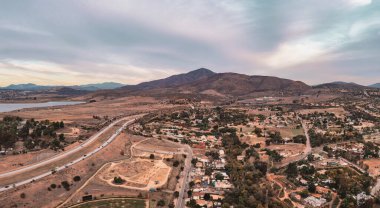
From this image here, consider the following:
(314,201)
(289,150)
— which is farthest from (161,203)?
(289,150)

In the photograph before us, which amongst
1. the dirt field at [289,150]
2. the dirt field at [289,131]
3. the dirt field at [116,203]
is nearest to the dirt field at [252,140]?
the dirt field at [289,150]

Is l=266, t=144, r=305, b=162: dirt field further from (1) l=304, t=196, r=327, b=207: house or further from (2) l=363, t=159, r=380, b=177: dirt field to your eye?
(1) l=304, t=196, r=327, b=207: house

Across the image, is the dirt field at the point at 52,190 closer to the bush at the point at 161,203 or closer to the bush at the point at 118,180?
the bush at the point at 118,180

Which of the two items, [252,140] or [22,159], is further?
[252,140]

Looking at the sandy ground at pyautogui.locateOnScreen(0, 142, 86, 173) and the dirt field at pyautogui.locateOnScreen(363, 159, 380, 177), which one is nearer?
the sandy ground at pyautogui.locateOnScreen(0, 142, 86, 173)

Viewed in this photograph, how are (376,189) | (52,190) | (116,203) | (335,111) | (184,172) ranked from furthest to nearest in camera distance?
(335,111), (184,172), (376,189), (52,190), (116,203)

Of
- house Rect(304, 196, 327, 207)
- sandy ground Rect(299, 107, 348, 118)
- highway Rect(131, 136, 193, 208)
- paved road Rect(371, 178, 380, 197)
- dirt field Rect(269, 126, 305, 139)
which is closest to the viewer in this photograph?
house Rect(304, 196, 327, 207)

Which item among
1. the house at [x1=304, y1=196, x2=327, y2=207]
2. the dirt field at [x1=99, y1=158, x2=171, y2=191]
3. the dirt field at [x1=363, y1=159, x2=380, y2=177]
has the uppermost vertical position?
the dirt field at [x1=99, y1=158, x2=171, y2=191]

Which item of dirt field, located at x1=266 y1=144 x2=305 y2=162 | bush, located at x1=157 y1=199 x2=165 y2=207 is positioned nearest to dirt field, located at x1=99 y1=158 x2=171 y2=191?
bush, located at x1=157 y1=199 x2=165 y2=207

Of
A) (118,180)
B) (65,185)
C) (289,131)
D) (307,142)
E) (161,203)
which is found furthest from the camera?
(289,131)

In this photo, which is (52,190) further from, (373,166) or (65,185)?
(373,166)

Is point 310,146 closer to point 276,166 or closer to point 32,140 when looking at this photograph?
point 276,166
